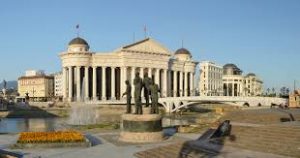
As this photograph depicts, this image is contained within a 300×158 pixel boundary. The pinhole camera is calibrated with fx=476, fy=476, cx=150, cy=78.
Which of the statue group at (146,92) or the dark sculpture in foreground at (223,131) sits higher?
the statue group at (146,92)

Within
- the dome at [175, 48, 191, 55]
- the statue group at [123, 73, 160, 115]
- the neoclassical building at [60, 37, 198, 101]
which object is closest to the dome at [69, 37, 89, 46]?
the neoclassical building at [60, 37, 198, 101]

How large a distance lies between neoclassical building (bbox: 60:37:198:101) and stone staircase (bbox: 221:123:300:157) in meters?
110

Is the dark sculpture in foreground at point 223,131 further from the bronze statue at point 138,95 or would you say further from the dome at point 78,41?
the dome at point 78,41

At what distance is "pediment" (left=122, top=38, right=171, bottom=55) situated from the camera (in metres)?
146

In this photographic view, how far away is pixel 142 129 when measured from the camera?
3838 cm

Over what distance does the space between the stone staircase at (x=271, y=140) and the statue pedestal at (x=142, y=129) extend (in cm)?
779

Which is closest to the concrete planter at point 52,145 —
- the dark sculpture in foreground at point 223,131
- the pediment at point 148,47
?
the dark sculpture in foreground at point 223,131

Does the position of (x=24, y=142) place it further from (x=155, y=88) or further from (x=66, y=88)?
(x=66, y=88)

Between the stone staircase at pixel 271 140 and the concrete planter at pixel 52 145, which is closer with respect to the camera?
the stone staircase at pixel 271 140

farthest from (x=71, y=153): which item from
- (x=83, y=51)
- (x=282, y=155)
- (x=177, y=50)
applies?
(x=177, y=50)

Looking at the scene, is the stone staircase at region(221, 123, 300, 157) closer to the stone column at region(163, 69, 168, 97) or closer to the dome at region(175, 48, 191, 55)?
the stone column at region(163, 69, 168, 97)

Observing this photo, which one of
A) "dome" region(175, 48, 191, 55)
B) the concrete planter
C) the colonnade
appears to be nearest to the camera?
the concrete planter

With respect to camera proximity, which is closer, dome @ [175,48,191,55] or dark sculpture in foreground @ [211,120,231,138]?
dark sculpture in foreground @ [211,120,231,138]

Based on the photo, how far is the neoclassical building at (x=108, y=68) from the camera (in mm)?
142750
